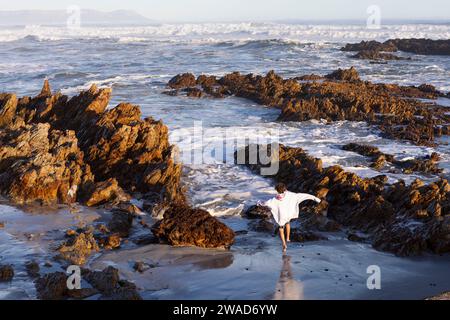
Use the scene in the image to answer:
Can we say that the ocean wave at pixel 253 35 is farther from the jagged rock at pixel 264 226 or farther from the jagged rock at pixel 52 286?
the jagged rock at pixel 52 286

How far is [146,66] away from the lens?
A: 29266mm

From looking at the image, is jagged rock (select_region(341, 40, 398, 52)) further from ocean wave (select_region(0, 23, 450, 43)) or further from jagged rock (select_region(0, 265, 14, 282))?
jagged rock (select_region(0, 265, 14, 282))

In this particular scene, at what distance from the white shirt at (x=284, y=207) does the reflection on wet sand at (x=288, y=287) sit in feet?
3.00

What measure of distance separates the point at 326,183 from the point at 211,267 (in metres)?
3.35

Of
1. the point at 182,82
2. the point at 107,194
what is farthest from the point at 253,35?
the point at 107,194

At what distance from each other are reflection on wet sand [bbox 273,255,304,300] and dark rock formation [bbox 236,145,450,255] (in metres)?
1.61

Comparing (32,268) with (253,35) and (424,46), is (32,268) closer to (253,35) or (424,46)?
(424,46)

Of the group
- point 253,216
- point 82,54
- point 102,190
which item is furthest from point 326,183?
point 82,54

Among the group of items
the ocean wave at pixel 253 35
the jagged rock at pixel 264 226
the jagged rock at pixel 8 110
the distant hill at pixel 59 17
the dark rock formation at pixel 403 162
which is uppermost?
the distant hill at pixel 59 17

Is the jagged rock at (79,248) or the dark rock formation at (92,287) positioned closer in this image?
the dark rock formation at (92,287)

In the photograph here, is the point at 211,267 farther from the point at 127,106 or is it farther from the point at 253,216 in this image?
the point at 127,106

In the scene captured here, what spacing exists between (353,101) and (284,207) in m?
10.1

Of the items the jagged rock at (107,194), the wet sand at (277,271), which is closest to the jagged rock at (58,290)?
the wet sand at (277,271)

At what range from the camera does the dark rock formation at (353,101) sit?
14.5 m
